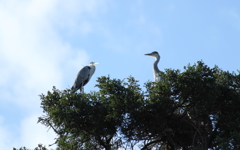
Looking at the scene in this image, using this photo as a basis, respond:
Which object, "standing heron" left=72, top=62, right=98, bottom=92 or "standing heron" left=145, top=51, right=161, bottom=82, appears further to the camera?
"standing heron" left=72, top=62, right=98, bottom=92

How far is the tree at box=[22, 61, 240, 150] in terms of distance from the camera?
39.4 feet

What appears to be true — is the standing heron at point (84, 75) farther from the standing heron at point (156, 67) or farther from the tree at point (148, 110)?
the tree at point (148, 110)

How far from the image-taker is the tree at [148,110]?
473 inches

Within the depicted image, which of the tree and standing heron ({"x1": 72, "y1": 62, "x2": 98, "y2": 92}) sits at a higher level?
standing heron ({"x1": 72, "y1": 62, "x2": 98, "y2": 92})

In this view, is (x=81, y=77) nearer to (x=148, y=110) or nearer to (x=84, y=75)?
(x=84, y=75)

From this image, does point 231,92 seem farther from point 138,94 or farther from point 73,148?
point 73,148

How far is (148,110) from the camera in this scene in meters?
12.1

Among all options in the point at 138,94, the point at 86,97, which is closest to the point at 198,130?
the point at 138,94

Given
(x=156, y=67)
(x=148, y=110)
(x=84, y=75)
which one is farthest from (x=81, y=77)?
(x=148, y=110)

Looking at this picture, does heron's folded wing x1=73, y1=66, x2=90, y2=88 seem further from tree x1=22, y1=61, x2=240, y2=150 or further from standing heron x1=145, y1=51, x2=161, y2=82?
tree x1=22, y1=61, x2=240, y2=150

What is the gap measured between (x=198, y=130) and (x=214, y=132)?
0.64m

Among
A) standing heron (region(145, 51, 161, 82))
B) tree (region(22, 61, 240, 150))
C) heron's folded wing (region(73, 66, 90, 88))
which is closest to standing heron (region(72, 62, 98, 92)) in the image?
heron's folded wing (region(73, 66, 90, 88))

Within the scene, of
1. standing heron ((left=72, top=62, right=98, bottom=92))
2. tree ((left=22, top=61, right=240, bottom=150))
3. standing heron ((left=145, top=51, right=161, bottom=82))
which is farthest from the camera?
standing heron ((left=72, top=62, right=98, bottom=92))

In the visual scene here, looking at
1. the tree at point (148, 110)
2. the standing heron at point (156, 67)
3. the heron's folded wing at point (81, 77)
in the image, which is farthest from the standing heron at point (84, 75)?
the tree at point (148, 110)
